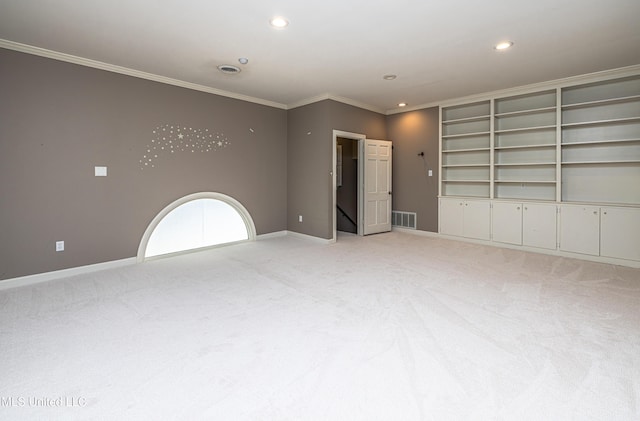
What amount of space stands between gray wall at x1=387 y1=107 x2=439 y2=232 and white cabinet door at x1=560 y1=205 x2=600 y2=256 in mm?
2075

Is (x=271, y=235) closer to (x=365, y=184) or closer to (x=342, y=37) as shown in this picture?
(x=365, y=184)

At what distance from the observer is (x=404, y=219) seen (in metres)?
7.01

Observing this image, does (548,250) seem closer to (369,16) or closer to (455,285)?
(455,285)

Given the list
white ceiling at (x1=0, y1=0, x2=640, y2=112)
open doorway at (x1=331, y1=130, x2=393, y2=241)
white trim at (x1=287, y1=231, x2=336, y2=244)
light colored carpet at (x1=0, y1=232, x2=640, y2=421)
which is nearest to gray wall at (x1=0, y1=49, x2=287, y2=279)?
white ceiling at (x1=0, y1=0, x2=640, y2=112)

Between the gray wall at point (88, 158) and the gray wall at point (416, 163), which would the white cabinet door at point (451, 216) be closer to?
the gray wall at point (416, 163)

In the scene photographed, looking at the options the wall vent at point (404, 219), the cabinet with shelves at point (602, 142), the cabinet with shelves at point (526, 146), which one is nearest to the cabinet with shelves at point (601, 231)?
the cabinet with shelves at point (602, 142)

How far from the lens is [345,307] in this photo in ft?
9.79

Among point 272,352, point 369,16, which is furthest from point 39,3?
point 272,352

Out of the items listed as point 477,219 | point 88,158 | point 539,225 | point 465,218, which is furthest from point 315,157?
point 539,225

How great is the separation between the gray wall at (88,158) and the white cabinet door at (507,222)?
4571 millimetres

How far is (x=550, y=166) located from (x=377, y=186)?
9.54 ft

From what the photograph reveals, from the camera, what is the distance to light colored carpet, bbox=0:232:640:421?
1708 millimetres

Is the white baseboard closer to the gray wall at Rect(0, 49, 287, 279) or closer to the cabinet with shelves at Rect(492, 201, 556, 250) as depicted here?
the cabinet with shelves at Rect(492, 201, 556, 250)

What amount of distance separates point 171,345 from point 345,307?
1444 millimetres
